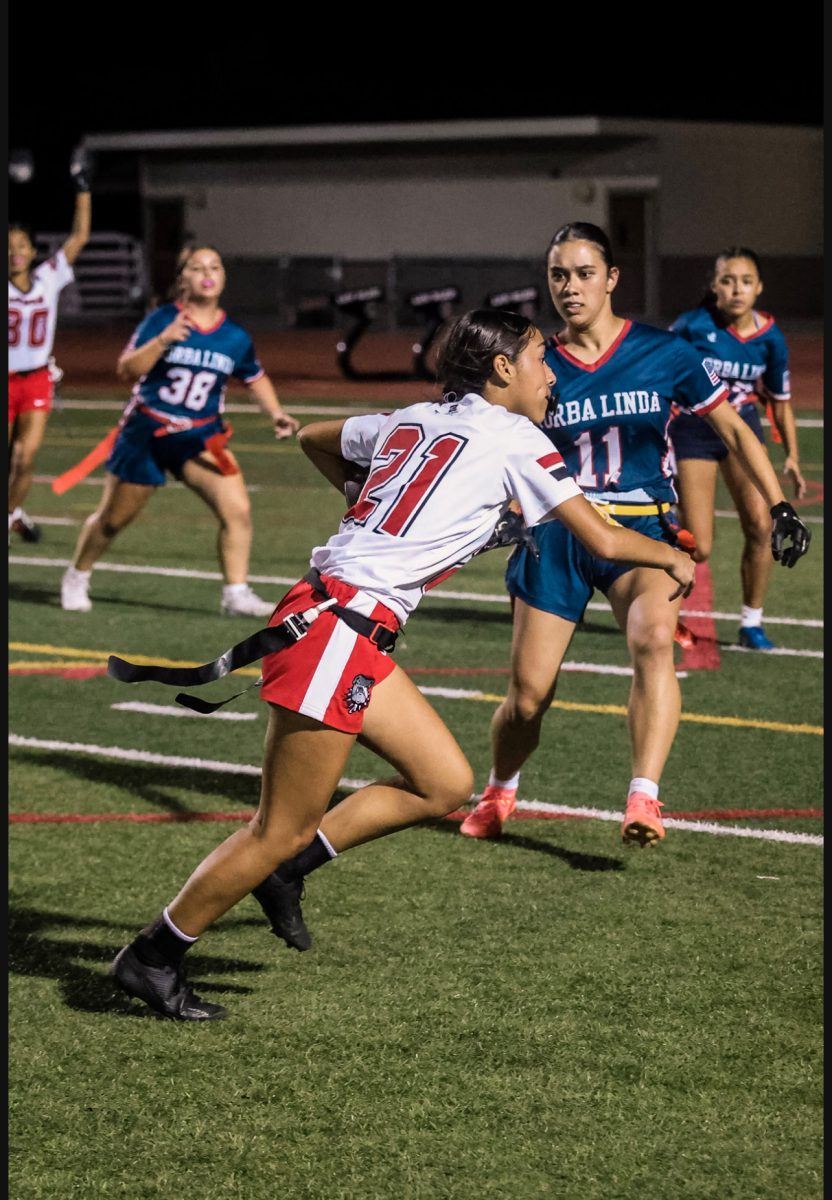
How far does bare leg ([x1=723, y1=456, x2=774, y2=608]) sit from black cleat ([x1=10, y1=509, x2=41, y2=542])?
243 inches

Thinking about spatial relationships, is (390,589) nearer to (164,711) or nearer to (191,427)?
(164,711)

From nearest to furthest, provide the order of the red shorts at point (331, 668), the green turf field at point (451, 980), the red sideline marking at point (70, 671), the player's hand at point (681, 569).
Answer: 1. the green turf field at point (451, 980)
2. the red shorts at point (331, 668)
3. the player's hand at point (681, 569)
4. the red sideline marking at point (70, 671)

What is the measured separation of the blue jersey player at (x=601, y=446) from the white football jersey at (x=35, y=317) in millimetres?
7560

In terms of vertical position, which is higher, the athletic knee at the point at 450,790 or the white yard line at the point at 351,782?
the athletic knee at the point at 450,790

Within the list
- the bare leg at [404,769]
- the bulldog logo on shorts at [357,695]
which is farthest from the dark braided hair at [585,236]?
the bulldog logo on shorts at [357,695]

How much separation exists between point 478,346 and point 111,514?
6.41 meters

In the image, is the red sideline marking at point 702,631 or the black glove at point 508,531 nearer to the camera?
the black glove at point 508,531

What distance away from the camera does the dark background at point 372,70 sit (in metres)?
47.0

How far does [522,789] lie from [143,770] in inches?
64.6

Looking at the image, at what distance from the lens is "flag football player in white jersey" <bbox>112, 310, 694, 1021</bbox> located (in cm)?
A: 466

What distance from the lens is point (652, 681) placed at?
20.1 feet

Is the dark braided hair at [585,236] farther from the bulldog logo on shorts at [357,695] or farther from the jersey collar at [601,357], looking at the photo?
the bulldog logo on shorts at [357,695]

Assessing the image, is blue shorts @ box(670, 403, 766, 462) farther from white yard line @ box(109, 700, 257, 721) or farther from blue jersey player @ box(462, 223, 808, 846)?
blue jersey player @ box(462, 223, 808, 846)

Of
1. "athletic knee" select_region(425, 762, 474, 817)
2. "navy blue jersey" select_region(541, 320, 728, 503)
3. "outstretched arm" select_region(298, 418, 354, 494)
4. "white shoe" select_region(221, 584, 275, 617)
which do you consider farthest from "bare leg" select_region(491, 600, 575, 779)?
"white shoe" select_region(221, 584, 275, 617)
